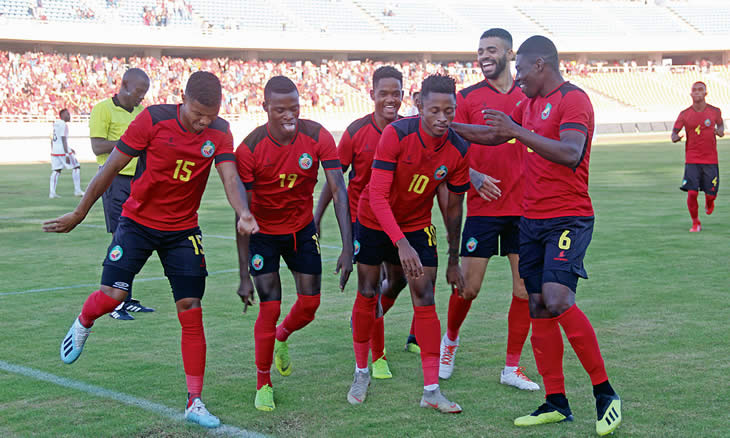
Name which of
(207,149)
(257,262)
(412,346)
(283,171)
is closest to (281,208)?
(283,171)

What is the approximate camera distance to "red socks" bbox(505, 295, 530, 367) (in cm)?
571

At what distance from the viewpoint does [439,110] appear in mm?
5180

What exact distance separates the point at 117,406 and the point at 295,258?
144cm

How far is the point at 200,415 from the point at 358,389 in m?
1.02

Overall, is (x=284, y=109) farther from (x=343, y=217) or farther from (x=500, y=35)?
(x=500, y=35)

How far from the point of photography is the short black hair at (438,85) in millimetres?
5152

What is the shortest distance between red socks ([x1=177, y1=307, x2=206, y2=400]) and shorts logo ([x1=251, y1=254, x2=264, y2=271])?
515 millimetres

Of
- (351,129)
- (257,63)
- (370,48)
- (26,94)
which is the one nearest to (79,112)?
(26,94)

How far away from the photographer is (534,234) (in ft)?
16.3

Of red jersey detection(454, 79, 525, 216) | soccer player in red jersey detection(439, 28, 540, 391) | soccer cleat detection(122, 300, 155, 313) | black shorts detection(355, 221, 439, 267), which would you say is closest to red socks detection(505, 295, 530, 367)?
soccer player in red jersey detection(439, 28, 540, 391)

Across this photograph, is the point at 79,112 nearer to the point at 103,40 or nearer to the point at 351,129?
the point at 103,40

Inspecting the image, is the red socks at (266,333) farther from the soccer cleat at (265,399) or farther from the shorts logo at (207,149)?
the shorts logo at (207,149)

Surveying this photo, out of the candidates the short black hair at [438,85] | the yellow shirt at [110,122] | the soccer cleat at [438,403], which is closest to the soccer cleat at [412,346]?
the soccer cleat at [438,403]

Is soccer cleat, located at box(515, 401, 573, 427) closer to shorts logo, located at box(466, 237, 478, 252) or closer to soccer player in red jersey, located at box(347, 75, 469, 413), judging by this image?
soccer player in red jersey, located at box(347, 75, 469, 413)
